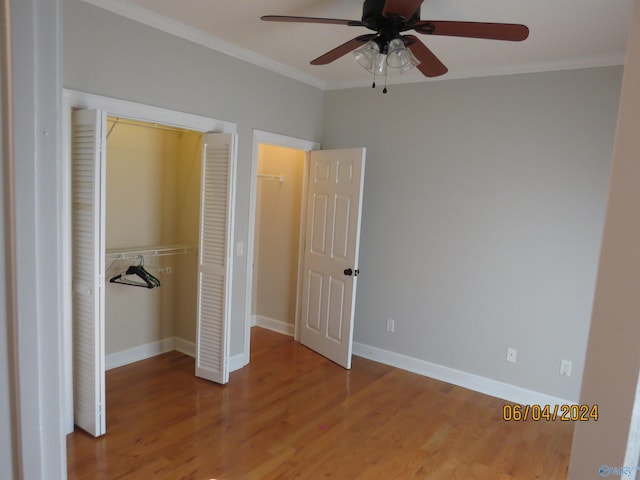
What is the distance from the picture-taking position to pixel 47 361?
0.55 metres

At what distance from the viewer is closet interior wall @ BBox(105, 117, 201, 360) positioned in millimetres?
3793

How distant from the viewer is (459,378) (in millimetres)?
3922

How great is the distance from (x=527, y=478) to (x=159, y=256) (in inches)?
133

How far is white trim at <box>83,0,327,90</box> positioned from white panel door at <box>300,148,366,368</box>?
31.4 inches

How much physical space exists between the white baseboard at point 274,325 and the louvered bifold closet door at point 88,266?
7.98 ft

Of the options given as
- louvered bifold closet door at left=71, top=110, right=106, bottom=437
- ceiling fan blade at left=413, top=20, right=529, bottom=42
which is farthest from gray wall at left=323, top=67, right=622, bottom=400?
louvered bifold closet door at left=71, top=110, right=106, bottom=437

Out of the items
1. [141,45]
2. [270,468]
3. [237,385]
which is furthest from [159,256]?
[270,468]

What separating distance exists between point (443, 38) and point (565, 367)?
8.64 feet

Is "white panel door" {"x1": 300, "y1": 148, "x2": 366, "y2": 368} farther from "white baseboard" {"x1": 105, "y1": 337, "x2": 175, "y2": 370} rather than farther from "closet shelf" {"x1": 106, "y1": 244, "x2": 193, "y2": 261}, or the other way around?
"white baseboard" {"x1": 105, "y1": 337, "x2": 175, "y2": 370}

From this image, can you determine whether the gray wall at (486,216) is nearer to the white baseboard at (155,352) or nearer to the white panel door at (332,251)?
the white panel door at (332,251)

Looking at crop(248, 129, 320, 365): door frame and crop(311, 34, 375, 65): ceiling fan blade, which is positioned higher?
crop(311, 34, 375, 65): ceiling fan blade

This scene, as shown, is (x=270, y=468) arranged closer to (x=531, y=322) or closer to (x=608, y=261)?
(x=531, y=322)

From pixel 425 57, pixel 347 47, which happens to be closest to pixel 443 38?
pixel 425 57

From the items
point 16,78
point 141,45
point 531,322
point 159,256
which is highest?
point 141,45
